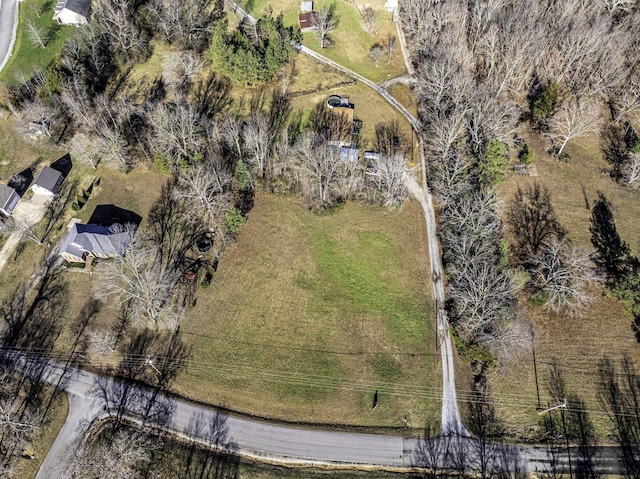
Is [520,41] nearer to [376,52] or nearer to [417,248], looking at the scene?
[376,52]

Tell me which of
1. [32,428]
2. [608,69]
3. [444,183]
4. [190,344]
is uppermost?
[608,69]

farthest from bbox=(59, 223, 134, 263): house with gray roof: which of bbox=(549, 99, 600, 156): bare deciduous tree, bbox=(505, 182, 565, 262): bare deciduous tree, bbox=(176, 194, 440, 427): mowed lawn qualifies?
bbox=(549, 99, 600, 156): bare deciduous tree

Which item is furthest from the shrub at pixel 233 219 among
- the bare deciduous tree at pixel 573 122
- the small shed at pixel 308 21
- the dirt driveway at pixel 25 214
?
the bare deciduous tree at pixel 573 122

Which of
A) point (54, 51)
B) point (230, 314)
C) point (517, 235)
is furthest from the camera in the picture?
point (54, 51)

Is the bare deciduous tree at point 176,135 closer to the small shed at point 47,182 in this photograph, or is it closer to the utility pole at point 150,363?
the small shed at point 47,182

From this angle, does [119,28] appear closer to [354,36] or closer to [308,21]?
[308,21]

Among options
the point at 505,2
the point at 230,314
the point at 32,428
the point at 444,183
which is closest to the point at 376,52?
the point at 505,2

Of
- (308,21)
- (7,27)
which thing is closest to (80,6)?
(7,27)
